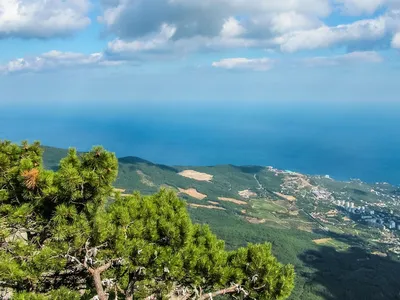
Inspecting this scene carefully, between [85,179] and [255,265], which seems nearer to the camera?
[85,179]

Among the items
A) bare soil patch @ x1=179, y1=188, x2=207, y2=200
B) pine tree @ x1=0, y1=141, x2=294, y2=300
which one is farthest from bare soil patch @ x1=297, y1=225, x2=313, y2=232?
pine tree @ x1=0, y1=141, x2=294, y2=300

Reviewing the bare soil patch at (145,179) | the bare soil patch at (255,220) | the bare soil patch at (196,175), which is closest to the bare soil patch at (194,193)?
the bare soil patch at (145,179)

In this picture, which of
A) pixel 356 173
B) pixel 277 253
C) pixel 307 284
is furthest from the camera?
pixel 356 173

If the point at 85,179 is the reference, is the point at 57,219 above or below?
below

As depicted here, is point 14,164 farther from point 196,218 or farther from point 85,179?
point 196,218

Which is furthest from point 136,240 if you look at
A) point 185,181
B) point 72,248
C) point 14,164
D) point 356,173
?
point 356,173

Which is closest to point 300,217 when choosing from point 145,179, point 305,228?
point 305,228

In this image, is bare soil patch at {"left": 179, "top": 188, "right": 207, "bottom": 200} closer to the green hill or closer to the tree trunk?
the green hill
